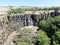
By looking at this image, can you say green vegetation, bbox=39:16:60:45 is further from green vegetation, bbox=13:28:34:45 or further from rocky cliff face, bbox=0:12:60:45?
rocky cliff face, bbox=0:12:60:45

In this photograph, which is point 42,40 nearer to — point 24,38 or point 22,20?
point 24,38

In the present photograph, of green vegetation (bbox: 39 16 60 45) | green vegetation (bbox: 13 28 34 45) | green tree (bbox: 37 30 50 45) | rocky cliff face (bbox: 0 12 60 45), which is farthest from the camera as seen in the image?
rocky cliff face (bbox: 0 12 60 45)

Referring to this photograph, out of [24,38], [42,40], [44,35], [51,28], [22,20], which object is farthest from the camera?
[22,20]

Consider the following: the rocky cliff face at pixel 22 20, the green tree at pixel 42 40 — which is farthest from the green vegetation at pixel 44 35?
the rocky cliff face at pixel 22 20

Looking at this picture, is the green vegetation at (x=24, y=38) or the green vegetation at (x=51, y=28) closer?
the green vegetation at (x=24, y=38)

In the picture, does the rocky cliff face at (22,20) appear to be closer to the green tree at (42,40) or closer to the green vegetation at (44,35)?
the green vegetation at (44,35)

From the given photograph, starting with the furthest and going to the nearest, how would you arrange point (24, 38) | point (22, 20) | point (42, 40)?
point (22, 20) → point (24, 38) → point (42, 40)

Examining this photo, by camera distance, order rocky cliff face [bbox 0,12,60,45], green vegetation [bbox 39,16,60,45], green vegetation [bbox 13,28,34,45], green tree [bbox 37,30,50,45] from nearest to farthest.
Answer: green vegetation [bbox 13,28,34,45]
green tree [bbox 37,30,50,45]
green vegetation [bbox 39,16,60,45]
rocky cliff face [bbox 0,12,60,45]

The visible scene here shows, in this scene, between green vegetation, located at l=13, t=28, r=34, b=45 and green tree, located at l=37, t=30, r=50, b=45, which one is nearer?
green vegetation, located at l=13, t=28, r=34, b=45

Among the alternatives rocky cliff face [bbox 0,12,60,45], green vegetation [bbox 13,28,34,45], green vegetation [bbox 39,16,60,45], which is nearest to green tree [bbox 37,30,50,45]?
green vegetation [bbox 13,28,34,45]

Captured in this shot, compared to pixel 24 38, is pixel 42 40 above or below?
below

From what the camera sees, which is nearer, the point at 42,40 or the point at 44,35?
the point at 42,40

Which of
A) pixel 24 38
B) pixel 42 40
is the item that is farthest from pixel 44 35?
pixel 24 38
